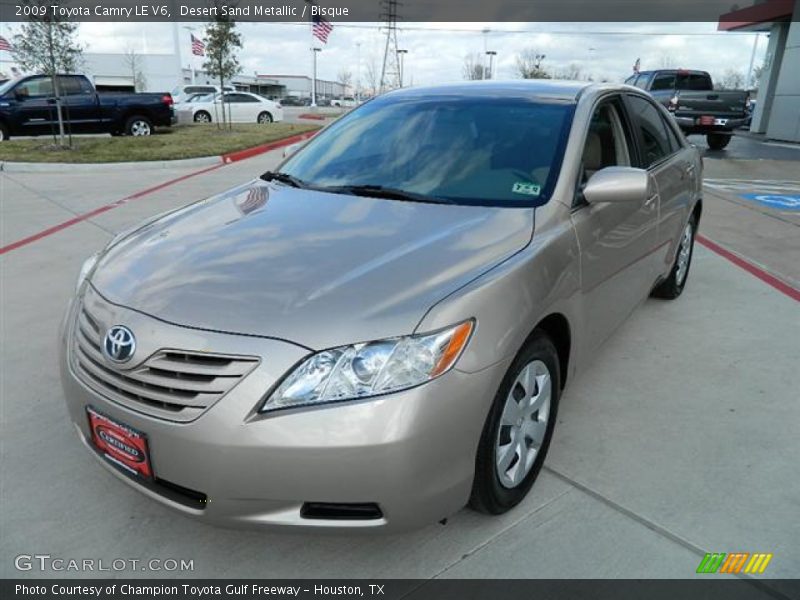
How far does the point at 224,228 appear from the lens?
2.71 metres

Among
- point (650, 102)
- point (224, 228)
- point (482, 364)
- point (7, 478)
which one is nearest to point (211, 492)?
point (482, 364)

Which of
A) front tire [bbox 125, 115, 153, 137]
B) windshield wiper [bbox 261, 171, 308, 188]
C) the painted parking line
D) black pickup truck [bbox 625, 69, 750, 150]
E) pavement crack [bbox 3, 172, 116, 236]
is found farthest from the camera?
front tire [bbox 125, 115, 153, 137]

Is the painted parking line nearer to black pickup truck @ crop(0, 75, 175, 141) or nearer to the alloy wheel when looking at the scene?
the alloy wheel

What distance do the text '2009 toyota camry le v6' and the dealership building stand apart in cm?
2349

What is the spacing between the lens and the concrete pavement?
90.7 inches

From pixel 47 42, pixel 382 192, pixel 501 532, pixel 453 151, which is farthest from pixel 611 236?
pixel 47 42

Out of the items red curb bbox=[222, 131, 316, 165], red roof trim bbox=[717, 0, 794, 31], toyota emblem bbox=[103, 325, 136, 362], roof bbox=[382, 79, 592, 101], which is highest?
red roof trim bbox=[717, 0, 794, 31]

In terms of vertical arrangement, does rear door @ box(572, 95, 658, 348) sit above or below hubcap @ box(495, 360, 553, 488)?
above

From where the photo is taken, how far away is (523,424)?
2469 millimetres

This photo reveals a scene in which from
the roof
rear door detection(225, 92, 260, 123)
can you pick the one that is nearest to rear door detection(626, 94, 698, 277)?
the roof

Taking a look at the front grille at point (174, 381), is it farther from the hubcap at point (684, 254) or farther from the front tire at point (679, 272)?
the hubcap at point (684, 254)

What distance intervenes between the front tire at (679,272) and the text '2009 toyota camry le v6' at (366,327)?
178cm

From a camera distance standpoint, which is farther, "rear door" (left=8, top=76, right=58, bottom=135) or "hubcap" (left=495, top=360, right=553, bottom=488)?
"rear door" (left=8, top=76, right=58, bottom=135)

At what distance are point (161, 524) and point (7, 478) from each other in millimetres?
803
